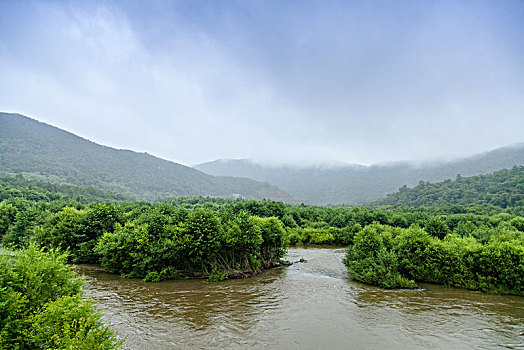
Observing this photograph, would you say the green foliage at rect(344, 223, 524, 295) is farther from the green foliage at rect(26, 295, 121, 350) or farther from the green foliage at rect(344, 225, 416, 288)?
the green foliage at rect(26, 295, 121, 350)

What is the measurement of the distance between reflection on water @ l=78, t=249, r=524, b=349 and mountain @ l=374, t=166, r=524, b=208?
78.6m

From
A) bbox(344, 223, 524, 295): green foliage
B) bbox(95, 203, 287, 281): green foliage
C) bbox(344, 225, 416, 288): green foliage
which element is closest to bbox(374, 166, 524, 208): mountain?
bbox(344, 223, 524, 295): green foliage

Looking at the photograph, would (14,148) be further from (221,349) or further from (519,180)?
(519,180)

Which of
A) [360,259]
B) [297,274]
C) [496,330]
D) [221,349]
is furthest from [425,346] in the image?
[297,274]

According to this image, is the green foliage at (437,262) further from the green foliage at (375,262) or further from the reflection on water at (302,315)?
the reflection on water at (302,315)

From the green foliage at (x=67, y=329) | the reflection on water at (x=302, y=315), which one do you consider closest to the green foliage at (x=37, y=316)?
the green foliage at (x=67, y=329)

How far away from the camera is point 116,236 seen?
21297 mm

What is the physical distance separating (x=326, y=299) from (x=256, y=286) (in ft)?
15.9

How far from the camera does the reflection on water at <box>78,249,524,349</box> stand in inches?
441

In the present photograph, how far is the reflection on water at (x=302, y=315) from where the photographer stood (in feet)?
36.8

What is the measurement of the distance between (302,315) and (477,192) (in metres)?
113

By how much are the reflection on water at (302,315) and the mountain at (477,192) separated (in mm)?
78616

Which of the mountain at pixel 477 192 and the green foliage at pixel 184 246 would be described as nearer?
the green foliage at pixel 184 246

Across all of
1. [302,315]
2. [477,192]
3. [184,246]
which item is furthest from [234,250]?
[477,192]
